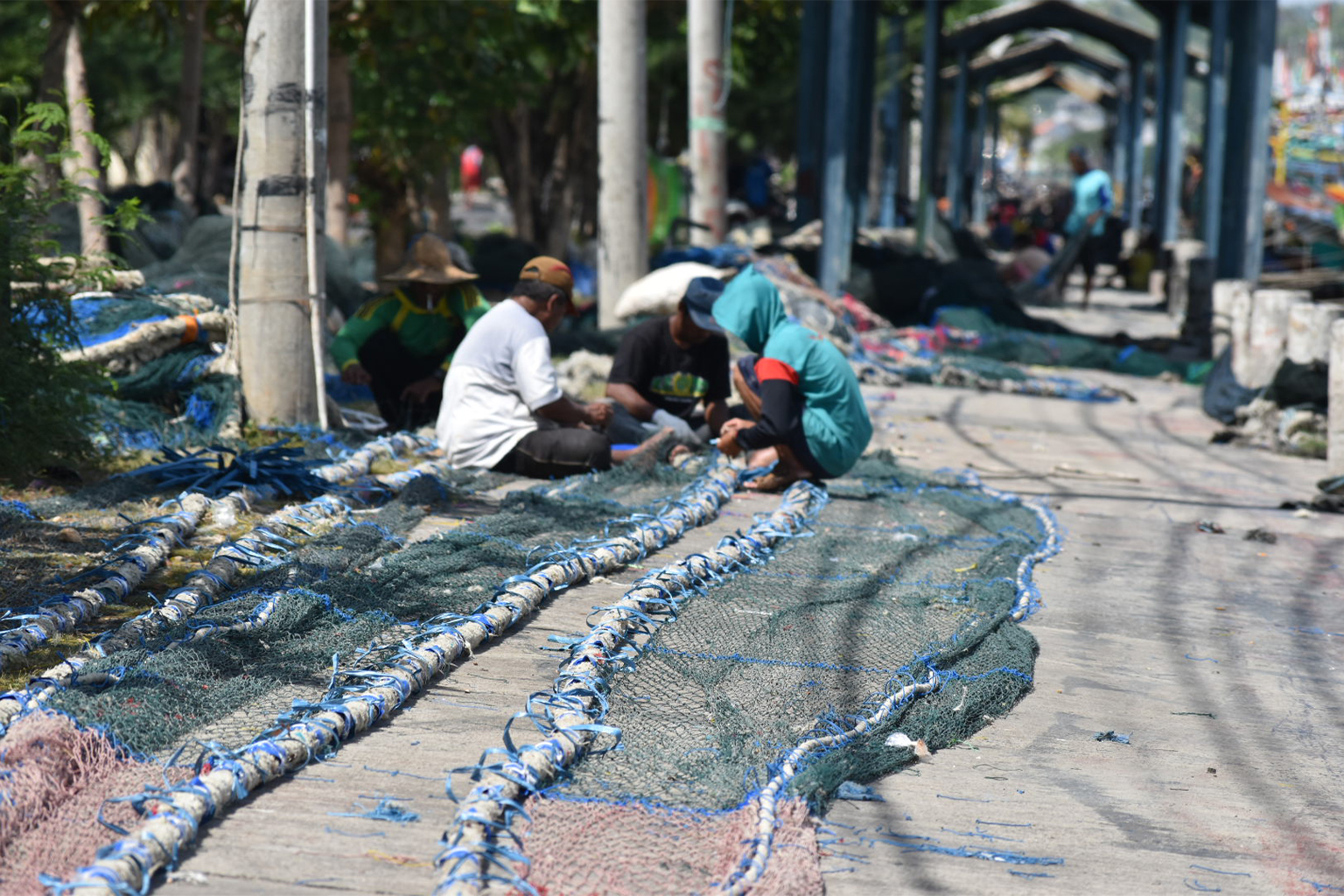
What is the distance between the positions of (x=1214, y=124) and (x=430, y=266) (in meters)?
14.7

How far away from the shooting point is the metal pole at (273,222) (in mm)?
6949

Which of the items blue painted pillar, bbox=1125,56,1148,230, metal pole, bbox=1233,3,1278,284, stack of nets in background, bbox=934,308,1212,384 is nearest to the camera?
stack of nets in background, bbox=934,308,1212,384

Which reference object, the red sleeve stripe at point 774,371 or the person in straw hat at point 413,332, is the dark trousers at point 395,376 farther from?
the red sleeve stripe at point 774,371

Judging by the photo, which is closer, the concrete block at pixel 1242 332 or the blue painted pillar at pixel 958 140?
the concrete block at pixel 1242 332

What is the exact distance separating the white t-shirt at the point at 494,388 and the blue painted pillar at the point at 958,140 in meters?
24.6

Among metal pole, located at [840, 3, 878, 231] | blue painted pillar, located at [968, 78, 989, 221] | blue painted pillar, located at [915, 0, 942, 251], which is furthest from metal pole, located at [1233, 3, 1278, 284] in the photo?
blue painted pillar, located at [968, 78, 989, 221]

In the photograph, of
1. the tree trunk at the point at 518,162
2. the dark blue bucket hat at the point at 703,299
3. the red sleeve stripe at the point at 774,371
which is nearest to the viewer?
the red sleeve stripe at the point at 774,371

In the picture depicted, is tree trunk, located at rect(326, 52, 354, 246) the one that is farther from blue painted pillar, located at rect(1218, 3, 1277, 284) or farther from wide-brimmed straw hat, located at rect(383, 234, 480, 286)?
blue painted pillar, located at rect(1218, 3, 1277, 284)

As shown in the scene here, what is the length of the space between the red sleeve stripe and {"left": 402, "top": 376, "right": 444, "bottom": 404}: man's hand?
2134 mm

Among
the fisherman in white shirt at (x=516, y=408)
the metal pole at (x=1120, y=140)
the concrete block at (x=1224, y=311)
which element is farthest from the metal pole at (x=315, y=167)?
the metal pole at (x=1120, y=140)

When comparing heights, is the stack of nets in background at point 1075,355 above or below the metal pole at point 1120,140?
below

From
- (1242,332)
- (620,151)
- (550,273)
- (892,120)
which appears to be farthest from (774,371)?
(892,120)

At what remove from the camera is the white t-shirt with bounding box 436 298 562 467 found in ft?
22.4

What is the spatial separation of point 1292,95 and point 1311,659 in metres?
47.8
